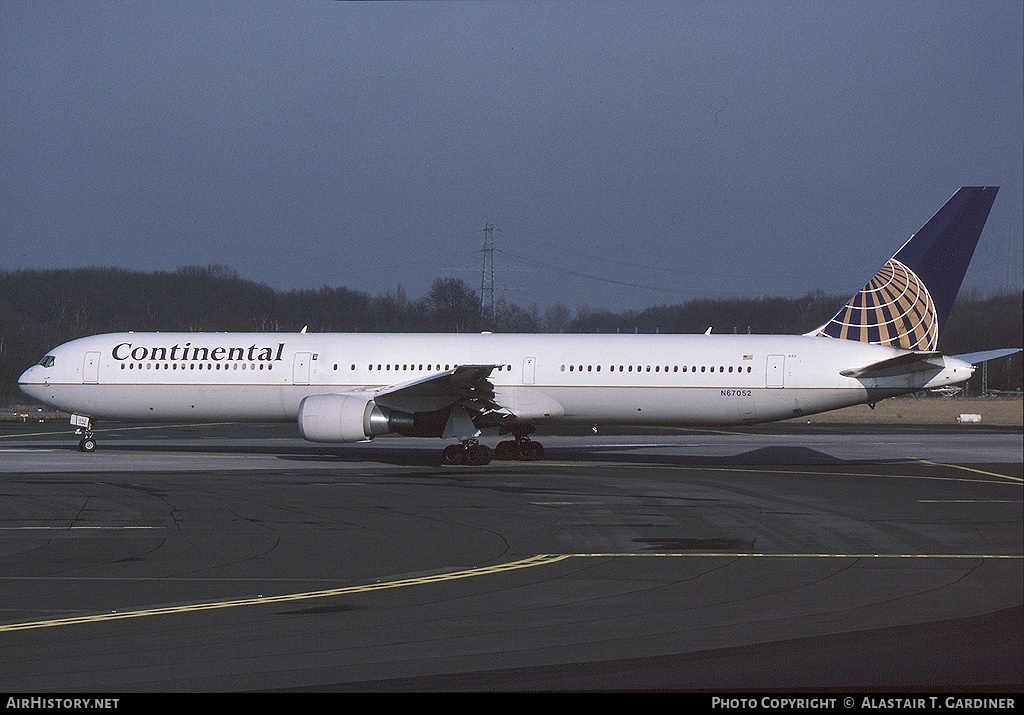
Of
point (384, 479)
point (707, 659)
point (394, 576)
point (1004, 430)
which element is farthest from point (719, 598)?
point (1004, 430)

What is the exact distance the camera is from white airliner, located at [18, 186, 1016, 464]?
2880 cm

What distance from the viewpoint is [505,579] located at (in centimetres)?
1278

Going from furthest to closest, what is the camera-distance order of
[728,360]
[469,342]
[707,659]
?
[469,342] → [728,360] → [707,659]

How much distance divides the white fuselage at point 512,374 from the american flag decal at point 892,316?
1018 millimetres

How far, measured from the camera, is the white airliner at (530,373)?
2880 cm

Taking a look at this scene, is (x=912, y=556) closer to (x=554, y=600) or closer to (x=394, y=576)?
(x=554, y=600)

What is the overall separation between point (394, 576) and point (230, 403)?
63.7 ft

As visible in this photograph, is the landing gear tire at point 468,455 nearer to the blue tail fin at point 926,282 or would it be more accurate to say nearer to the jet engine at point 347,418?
the jet engine at point 347,418

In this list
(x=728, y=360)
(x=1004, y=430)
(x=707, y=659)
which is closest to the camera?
(x=707, y=659)

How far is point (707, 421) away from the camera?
98.4 ft

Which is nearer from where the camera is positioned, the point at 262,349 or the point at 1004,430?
the point at 262,349

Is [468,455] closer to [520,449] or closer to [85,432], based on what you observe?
[520,449]

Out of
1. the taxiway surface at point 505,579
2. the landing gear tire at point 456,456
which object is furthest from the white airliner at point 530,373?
the taxiway surface at point 505,579

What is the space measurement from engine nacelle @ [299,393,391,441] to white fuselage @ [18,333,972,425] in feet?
9.91
